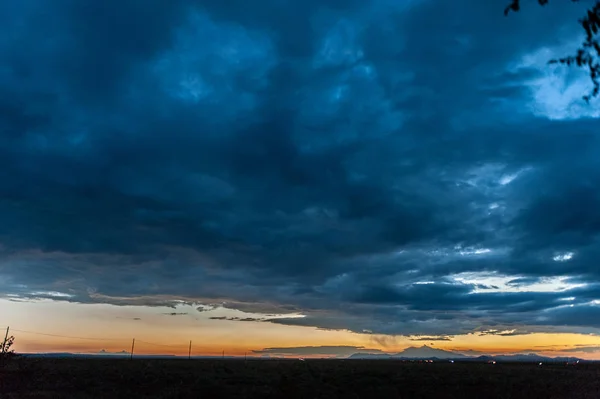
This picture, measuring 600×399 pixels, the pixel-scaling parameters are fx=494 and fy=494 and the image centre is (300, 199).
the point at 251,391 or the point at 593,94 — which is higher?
the point at 593,94

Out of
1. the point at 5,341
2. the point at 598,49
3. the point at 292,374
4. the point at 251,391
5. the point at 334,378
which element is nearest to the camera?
the point at 598,49

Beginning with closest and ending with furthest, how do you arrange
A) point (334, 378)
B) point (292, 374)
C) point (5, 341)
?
point (5, 341) → point (334, 378) → point (292, 374)

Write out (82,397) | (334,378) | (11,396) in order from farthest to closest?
1. (334,378)
2. (82,397)
3. (11,396)

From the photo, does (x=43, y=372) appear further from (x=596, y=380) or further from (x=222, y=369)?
(x=596, y=380)

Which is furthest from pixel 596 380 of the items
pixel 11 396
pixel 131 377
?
pixel 11 396

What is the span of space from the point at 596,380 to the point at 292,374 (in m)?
47.0

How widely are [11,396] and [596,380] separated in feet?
260

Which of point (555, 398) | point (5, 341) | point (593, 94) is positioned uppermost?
point (593, 94)

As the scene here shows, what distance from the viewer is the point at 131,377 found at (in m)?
65.7

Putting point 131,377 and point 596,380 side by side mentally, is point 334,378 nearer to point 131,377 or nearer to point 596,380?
point 131,377

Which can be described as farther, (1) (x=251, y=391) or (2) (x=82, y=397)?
(1) (x=251, y=391)

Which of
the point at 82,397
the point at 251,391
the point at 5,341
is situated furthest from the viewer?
the point at 251,391

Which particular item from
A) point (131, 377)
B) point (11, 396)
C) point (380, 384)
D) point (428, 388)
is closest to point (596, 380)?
point (428, 388)

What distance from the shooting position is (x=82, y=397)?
5141cm
